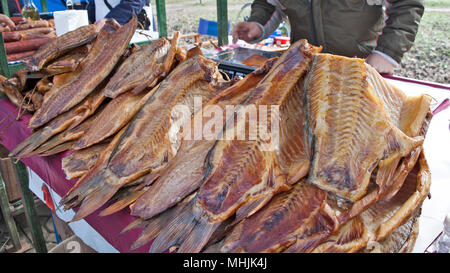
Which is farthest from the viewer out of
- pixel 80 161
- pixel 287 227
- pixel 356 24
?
pixel 356 24

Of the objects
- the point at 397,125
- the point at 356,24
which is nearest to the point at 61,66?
the point at 397,125

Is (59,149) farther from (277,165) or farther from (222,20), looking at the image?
(222,20)

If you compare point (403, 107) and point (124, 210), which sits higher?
point (403, 107)

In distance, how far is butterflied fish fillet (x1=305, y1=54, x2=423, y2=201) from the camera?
107 centimetres

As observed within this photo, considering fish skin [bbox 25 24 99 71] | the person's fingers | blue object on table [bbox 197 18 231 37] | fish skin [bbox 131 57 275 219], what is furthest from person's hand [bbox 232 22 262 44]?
fish skin [bbox 131 57 275 219]

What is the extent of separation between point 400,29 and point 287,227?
2764 millimetres

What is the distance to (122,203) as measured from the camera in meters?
1.31

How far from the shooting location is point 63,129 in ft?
6.20

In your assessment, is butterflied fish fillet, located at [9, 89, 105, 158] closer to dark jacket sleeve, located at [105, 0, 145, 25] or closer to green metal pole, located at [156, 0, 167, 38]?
green metal pole, located at [156, 0, 167, 38]

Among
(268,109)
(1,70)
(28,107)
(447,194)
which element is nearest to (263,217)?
(268,109)

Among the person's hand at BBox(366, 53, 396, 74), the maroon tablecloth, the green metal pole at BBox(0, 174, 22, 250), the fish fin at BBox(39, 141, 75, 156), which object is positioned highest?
the person's hand at BBox(366, 53, 396, 74)

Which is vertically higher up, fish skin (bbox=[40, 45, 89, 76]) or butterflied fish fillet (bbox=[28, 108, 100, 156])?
fish skin (bbox=[40, 45, 89, 76])

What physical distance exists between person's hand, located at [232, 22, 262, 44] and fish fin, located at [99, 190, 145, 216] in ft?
10.0

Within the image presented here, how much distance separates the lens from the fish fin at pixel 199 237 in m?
0.99
